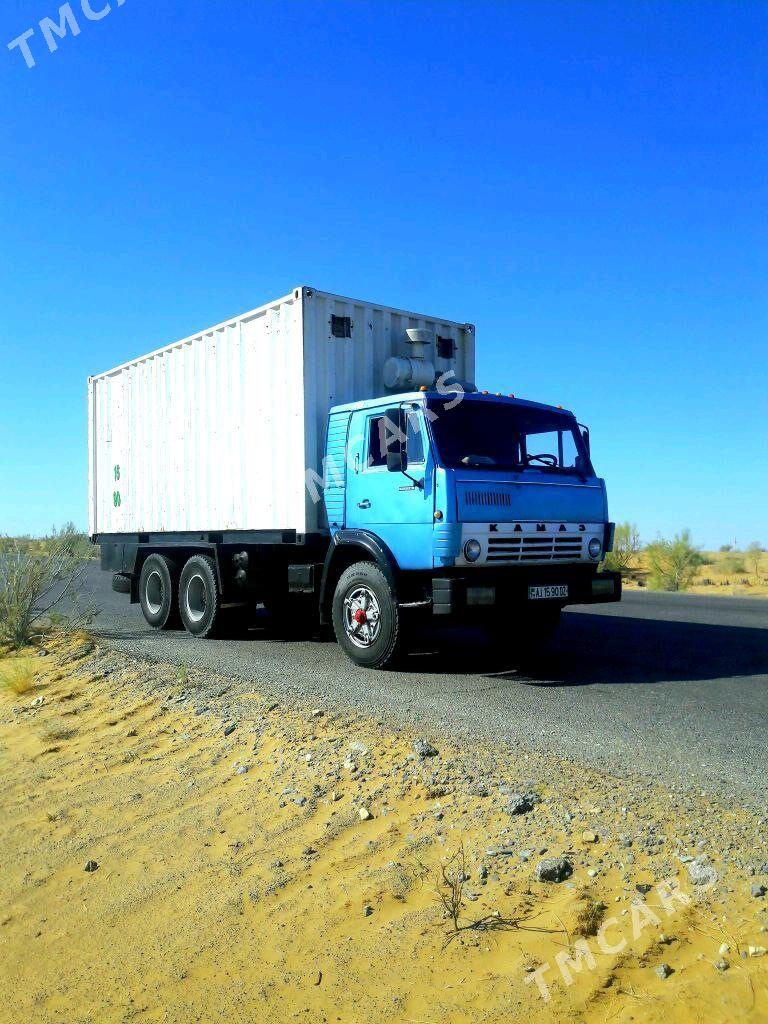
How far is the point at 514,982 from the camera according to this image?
3104 millimetres

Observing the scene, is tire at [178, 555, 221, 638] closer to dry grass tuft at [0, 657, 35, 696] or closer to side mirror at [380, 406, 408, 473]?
dry grass tuft at [0, 657, 35, 696]

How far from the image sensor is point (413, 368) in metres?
9.55

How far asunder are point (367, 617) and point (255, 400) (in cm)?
331

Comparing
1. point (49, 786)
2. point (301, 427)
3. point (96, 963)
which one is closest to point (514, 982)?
point (96, 963)

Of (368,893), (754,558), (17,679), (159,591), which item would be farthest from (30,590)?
(754,558)

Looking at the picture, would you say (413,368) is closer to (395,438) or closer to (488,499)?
(395,438)

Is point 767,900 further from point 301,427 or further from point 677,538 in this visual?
point 677,538

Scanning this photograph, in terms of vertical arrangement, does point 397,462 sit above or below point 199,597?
above

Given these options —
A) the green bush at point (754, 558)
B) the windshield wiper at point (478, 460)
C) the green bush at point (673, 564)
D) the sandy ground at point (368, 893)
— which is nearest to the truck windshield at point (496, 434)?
the windshield wiper at point (478, 460)

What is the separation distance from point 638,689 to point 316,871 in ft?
12.9

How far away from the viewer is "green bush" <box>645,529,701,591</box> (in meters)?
23.2

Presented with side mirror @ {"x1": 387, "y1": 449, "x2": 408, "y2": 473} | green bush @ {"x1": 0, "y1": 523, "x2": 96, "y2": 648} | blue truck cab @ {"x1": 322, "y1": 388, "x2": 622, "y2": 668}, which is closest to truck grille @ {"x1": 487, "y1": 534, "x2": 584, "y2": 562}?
blue truck cab @ {"x1": 322, "y1": 388, "x2": 622, "y2": 668}

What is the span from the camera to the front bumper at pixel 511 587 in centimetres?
720

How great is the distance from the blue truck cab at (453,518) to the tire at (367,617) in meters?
0.01
